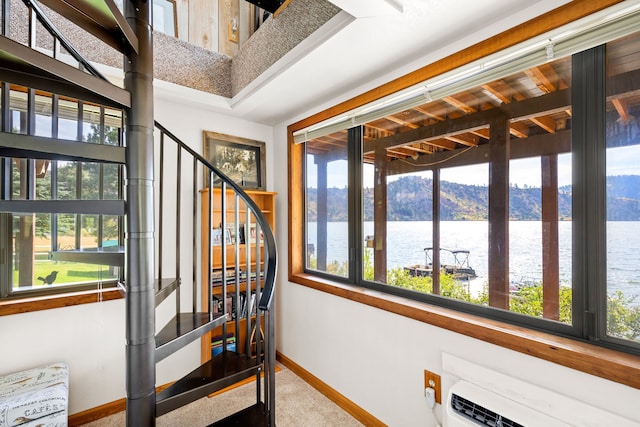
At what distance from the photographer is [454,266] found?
69.7 inches

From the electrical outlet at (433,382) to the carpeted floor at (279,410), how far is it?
2.26 ft

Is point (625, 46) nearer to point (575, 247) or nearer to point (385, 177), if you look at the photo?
point (575, 247)

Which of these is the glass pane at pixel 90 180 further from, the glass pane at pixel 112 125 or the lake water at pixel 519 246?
the lake water at pixel 519 246

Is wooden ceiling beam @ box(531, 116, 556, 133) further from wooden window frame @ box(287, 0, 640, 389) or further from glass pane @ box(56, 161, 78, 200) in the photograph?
glass pane @ box(56, 161, 78, 200)

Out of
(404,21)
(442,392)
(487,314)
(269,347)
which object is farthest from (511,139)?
(269,347)

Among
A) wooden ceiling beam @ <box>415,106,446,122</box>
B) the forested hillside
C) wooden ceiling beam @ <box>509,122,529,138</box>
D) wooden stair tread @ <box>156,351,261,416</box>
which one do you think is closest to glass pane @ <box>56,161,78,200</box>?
wooden stair tread @ <box>156,351,261,416</box>

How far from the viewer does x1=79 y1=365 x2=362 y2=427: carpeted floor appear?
6.90 ft

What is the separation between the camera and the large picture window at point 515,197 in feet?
4.03

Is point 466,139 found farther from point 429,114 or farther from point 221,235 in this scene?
point 221,235

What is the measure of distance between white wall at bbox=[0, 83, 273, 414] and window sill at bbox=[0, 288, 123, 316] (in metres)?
0.04

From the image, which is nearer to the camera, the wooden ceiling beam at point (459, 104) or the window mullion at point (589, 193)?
the window mullion at point (589, 193)

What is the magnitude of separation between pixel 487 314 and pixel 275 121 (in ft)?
7.85

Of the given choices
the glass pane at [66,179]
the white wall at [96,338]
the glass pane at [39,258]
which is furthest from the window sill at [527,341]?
the glass pane at [66,179]

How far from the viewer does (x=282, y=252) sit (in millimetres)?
3018
